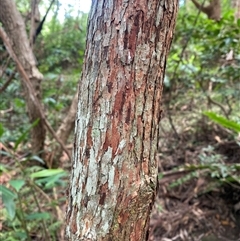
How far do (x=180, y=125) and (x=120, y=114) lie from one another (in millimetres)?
2148

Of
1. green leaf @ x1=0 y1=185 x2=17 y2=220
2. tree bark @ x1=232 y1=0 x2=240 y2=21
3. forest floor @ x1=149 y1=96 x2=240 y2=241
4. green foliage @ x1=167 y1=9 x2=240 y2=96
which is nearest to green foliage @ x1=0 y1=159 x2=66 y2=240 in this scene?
green leaf @ x1=0 y1=185 x2=17 y2=220

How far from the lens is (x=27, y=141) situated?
2.48 metres

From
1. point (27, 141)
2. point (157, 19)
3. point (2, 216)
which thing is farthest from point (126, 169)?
point (27, 141)

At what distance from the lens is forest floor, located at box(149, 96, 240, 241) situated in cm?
183

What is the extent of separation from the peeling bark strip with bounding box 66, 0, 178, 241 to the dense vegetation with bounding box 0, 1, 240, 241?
681 mm

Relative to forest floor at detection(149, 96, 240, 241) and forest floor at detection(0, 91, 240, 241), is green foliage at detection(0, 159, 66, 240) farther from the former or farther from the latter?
forest floor at detection(149, 96, 240, 241)

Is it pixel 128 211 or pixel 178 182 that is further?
pixel 178 182

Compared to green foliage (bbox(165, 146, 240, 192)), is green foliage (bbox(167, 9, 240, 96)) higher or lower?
higher

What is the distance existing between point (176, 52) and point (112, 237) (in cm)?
213

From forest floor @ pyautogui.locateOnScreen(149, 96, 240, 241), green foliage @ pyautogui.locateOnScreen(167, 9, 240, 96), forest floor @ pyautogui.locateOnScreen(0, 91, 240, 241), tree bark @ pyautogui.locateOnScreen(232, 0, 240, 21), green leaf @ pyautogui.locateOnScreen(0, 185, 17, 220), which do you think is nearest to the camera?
green leaf @ pyautogui.locateOnScreen(0, 185, 17, 220)

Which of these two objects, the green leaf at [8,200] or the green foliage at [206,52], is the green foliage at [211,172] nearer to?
the green foliage at [206,52]

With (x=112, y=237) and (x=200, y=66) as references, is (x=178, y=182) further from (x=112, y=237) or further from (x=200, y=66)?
(x=112, y=237)

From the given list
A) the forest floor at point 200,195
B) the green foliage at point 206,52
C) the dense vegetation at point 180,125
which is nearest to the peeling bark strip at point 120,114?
the dense vegetation at point 180,125

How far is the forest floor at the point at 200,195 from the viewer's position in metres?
1.83
